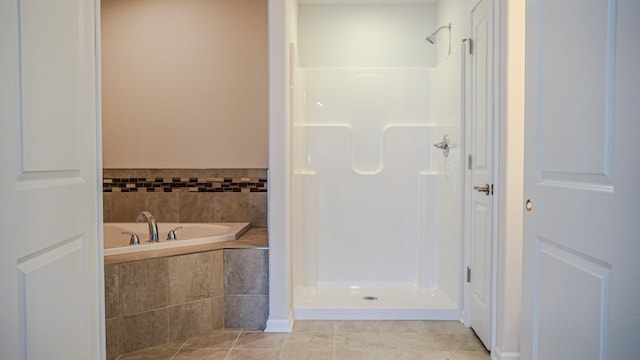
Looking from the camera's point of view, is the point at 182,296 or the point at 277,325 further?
the point at 277,325

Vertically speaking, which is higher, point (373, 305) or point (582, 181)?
point (582, 181)

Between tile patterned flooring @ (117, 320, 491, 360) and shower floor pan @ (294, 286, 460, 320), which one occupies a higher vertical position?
shower floor pan @ (294, 286, 460, 320)

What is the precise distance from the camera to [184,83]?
4004 millimetres

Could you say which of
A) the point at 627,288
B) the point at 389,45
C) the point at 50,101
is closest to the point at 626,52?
the point at 627,288

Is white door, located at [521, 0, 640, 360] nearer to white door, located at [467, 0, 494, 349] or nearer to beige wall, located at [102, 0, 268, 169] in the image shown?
white door, located at [467, 0, 494, 349]

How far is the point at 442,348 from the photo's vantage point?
269 centimetres

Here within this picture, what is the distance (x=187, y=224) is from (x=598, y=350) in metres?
3.28

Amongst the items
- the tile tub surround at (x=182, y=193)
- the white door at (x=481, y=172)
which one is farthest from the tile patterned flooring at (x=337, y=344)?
the tile tub surround at (x=182, y=193)

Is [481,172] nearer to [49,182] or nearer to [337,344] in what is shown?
[337,344]

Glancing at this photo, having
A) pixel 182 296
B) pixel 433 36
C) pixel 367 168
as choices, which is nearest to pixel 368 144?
pixel 367 168

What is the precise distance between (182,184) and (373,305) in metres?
1.90

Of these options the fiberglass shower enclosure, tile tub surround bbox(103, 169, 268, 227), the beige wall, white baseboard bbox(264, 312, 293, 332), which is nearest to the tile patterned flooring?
white baseboard bbox(264, 312, 293, 332)

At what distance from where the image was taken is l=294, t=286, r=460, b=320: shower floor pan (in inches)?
125

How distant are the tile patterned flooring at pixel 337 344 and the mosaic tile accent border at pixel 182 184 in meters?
1.37
